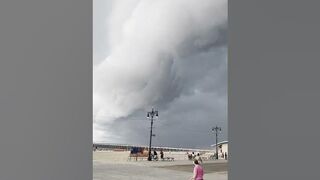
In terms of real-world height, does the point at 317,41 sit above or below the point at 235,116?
above

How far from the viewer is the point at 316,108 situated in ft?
6.40

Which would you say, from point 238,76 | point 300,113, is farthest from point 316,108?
point 238,76

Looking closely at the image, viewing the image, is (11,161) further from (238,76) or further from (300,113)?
(300,113)

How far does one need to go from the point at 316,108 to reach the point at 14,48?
1.36m

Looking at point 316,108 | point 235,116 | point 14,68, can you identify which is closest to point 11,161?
point 14,68

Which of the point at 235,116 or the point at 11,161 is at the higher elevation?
the point at 235,116

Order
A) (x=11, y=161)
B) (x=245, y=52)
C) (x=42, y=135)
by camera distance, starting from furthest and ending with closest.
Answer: (x=245, y=52), (x=42, y=135), (x=11, y=161)

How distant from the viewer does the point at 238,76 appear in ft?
7.33

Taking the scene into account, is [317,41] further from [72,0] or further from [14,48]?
[14,48]

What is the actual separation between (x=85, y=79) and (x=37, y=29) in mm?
351

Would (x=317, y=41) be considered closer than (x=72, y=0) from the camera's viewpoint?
Yes

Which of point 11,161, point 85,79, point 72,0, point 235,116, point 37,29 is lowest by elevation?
point 11,161

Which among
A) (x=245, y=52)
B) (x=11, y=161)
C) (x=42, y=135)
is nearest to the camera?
(x=11, y=161)

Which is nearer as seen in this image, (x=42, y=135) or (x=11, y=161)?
(x=11, y=161)
